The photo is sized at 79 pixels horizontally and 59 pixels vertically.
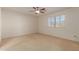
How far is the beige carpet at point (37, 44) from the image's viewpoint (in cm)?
156

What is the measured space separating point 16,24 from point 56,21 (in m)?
0.64

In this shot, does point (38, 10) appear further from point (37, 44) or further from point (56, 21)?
point (37, 44)

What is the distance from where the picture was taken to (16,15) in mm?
1582

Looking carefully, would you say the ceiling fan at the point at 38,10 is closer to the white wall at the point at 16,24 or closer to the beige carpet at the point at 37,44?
the white wall at the point at 16,24

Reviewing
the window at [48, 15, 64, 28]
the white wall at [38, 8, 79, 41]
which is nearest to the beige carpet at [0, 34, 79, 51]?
the white wall at [38, 8, 79, 41]

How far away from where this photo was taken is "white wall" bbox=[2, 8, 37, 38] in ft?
5.08

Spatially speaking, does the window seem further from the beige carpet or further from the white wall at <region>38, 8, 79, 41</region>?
the beige carpet

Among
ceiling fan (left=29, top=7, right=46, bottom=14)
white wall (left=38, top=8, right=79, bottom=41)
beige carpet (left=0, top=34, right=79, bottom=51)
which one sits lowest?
beige carpet (left=0, top=34, right=79, bottom=51)

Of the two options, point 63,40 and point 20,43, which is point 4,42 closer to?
point 20,43

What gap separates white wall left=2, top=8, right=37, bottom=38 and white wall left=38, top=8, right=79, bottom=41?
0.15 meters

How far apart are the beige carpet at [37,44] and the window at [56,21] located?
21cm

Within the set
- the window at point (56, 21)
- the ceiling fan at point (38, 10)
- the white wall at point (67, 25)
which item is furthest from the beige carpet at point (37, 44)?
the ceiling fan at point (38, 10)
